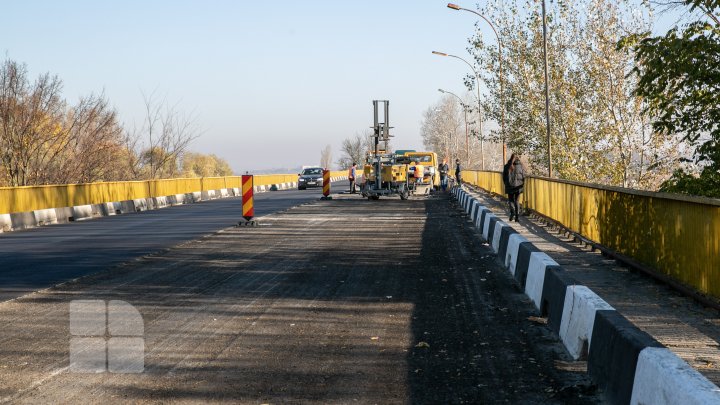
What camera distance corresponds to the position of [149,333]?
808cm

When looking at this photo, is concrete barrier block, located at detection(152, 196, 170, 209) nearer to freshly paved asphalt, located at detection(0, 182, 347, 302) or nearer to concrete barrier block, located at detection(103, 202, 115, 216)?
concrete barrier block, located at detection(103, 202, 115, 216)

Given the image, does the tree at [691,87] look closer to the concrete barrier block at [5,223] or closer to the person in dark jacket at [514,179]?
the person in dark jacket at [514,179]

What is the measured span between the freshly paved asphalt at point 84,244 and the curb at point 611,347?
649 centimetres

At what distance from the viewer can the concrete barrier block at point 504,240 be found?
13727mm

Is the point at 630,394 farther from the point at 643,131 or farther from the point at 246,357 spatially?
the point at 643,131

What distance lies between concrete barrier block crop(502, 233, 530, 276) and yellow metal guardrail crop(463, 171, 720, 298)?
161 cm

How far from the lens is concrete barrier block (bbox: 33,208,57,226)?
25362 mm

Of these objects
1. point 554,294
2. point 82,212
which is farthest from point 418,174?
point 554,294

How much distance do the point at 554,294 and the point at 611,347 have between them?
9.14ft

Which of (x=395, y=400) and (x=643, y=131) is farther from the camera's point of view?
(x=643, y=131)

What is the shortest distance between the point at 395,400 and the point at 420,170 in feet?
121

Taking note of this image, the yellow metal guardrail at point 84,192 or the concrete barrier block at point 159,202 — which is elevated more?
the yellow metal guardrail at point 84,192

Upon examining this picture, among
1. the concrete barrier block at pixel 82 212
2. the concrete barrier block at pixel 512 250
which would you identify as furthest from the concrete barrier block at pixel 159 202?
the concrete barrier block at pixel 512 250

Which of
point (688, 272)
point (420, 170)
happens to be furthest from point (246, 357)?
point (420, 170)
